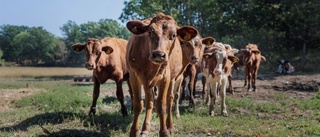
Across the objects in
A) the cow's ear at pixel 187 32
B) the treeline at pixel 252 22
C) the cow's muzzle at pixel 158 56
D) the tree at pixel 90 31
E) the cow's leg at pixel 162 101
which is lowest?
the cow's leg at pixel 162 101

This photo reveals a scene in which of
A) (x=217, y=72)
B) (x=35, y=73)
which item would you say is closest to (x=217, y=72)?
(x=217, y=72)

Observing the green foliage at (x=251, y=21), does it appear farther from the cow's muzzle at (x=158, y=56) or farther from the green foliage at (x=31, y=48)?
the green foliage at (x=31, y=48)

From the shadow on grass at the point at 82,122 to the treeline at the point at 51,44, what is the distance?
58143 millimetres

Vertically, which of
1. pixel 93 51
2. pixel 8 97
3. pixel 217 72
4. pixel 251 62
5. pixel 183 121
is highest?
pixel 93 51

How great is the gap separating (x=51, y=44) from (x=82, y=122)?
258 ft

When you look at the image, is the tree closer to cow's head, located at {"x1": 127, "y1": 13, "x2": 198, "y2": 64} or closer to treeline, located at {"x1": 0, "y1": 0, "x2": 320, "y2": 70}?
treeline, located at {"x1": 0, "y1": 0, "x2": 320, "y2": 70}

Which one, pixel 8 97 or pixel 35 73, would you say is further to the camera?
pixel 35 73

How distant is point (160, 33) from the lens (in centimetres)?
438

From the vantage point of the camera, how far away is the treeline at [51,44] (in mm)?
70812

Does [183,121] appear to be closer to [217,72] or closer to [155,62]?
[217,72]

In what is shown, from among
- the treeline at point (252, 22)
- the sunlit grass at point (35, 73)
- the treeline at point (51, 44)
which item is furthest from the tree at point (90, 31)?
the treeline at point (252, 22)

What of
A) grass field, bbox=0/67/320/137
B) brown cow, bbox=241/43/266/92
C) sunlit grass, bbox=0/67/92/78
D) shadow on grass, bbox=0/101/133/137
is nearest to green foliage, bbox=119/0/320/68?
sunlit grass, bbox=0/67/92/78

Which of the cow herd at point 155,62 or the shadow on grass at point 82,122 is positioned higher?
the cow herd at point 155,62

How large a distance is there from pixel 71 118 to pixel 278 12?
75.5 feet
